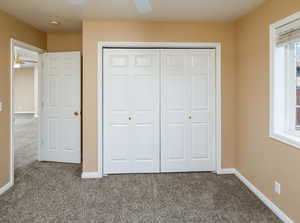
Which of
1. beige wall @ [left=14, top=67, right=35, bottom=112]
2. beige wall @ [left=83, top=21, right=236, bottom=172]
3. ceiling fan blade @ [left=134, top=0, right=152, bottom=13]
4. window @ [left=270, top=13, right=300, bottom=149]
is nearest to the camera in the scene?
ceiling fan blade @ [left=134, top=0, right=152, bottom=13]

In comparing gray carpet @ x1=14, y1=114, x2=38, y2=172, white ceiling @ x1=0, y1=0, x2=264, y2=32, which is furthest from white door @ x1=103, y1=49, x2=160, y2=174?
gray carpet @ x1=14, y1=114, x2=38, y2=172

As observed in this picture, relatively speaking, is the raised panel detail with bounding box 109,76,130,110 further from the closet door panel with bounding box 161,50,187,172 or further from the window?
the window

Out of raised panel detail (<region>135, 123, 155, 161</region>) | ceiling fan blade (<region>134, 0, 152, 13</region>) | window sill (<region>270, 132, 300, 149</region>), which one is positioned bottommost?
raised panel detail (<region>135, 123, 155, 161</region>)

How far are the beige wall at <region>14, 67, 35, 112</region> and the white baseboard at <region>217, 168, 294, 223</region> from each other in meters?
10.4

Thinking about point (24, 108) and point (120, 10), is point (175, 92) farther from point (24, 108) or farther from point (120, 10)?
point (24, 108)

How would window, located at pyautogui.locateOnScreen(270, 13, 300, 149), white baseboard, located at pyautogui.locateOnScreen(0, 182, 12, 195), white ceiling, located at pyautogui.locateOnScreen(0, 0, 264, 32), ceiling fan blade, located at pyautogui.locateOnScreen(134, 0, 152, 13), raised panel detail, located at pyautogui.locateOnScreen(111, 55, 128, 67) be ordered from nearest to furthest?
1. ceiling fan blade, located at pyautogui.locateOnScreen(134, 0, 152, 13)
2. window, located at pyautogui.locateOnScreen(270, 13, 300, 149)
3. white ceiling, located at pyautogui.locateOnScreen(0, 0, 264, 32)
4. white baseboard, located at pyautogui.locateOnScreen(0, 182, 12, 195)
5. raised panel detail, located at pyautogui.locateOnScreen(111, 55, 128, 67)

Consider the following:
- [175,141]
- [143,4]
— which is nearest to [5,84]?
[143,4]

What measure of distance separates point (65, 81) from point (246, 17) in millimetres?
3136

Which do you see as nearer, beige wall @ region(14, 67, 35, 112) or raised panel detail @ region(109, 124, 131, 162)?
raised panel detail @ region(109, 124, 131, 162)

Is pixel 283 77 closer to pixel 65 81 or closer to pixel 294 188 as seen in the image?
pixel 294 188

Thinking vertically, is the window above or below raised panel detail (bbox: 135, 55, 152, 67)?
below

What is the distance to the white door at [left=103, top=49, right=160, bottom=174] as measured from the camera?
3.36 metres

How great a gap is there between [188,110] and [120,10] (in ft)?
5.88

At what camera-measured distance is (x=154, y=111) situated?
3438 mm
